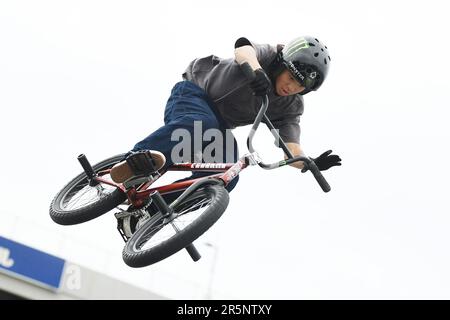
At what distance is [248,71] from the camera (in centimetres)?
709

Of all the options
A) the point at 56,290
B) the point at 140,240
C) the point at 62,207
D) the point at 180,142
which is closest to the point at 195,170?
the point at 180,142

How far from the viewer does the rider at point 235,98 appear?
7.56m

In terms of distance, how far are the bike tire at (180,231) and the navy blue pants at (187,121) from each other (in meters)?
0.57

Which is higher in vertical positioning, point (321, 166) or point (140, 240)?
point (140, 240)

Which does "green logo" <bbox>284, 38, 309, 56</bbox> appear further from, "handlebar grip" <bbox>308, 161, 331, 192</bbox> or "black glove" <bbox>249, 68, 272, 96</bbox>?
"handlebar grip" <bbox>308, 161, 331, 192</bbox>

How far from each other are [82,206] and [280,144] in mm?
2175

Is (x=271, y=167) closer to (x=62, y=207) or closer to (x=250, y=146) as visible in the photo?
(x=250, y=146)

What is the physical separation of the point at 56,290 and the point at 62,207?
435 inches

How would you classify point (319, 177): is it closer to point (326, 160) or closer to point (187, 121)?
point (326, 160)

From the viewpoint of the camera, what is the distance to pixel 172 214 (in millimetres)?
7082

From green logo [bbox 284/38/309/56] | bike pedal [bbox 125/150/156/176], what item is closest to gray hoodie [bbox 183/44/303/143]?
green logo [bbox 284/38/309/56]
